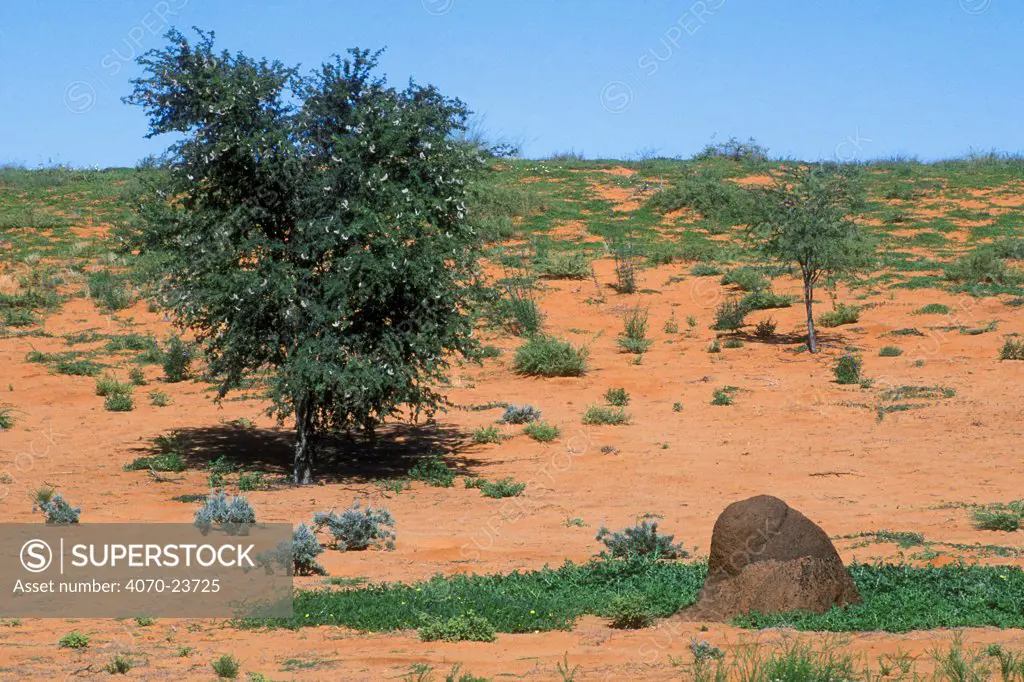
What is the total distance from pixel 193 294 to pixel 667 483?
703 cm

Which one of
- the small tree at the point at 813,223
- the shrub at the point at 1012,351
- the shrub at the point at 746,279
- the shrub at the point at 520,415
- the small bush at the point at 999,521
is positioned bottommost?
the small bush at the point at 999,521

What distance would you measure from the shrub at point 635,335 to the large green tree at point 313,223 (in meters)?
9.75

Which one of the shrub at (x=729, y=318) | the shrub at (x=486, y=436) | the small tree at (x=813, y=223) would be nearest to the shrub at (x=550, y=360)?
the shrub at (x=486, y=436)

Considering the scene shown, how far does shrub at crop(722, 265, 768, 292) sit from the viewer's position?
29.8 metres

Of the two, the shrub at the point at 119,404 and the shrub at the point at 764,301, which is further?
the shrub at the point at 764,301

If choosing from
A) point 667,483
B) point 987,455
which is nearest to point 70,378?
point 667,483

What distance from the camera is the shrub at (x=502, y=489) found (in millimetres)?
14461

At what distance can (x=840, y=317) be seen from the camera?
87.9 feet

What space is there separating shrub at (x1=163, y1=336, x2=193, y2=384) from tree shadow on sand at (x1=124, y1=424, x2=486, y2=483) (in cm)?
400

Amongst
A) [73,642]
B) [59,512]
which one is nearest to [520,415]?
[59,512]

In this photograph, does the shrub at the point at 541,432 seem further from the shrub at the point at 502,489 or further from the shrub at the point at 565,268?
the shrub at the point at 565,268

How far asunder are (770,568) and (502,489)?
267 inches

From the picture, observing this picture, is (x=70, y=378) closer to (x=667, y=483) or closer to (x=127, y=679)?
(x=667, y=483)

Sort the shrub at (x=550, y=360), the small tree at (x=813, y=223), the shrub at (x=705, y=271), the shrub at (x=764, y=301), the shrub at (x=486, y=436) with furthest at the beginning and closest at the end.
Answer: the shrub at (x=705, y=271)
the shrub at (x=764, y=301)
the small tree at (x=813, y=223)
the shrub at (x=550, y=360)
the shrub at (x=486, y=436)
